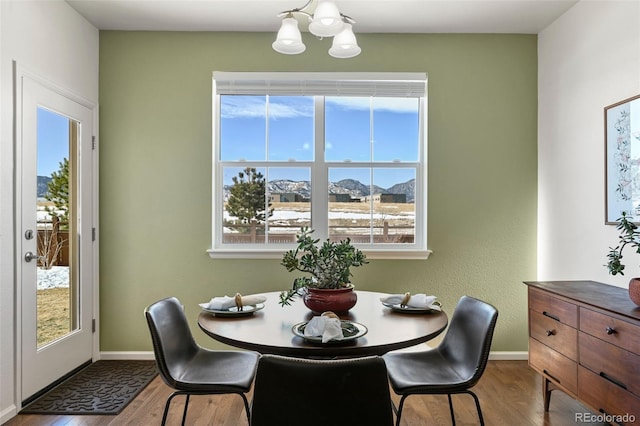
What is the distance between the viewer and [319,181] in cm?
348

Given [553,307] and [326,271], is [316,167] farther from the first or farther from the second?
[553,307]

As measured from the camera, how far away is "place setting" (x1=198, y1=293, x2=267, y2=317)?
6.53ft

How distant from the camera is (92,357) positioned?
3320 mm

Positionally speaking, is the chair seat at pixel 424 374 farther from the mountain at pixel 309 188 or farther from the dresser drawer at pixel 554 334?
the mountain at pixel 309 188

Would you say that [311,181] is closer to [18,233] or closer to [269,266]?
[269,266]

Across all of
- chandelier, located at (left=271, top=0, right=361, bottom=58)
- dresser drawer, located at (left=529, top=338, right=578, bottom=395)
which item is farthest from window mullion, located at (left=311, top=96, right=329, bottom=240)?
dresser drawer, located at (left=529, top=338, right=578, bottom=395)

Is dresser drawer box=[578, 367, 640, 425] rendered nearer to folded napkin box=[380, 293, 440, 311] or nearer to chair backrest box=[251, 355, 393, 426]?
folded napkin box=[380, 293, 440, 311]

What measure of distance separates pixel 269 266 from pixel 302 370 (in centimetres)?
219

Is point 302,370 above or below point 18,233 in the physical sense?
below

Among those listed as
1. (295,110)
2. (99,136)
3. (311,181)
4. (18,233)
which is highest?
(295,110)

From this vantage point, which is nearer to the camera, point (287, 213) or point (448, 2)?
point (448, 2)

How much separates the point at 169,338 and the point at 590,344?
2.09m

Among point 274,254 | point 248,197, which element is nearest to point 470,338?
point 274,254

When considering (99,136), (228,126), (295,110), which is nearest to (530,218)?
(295,110)
